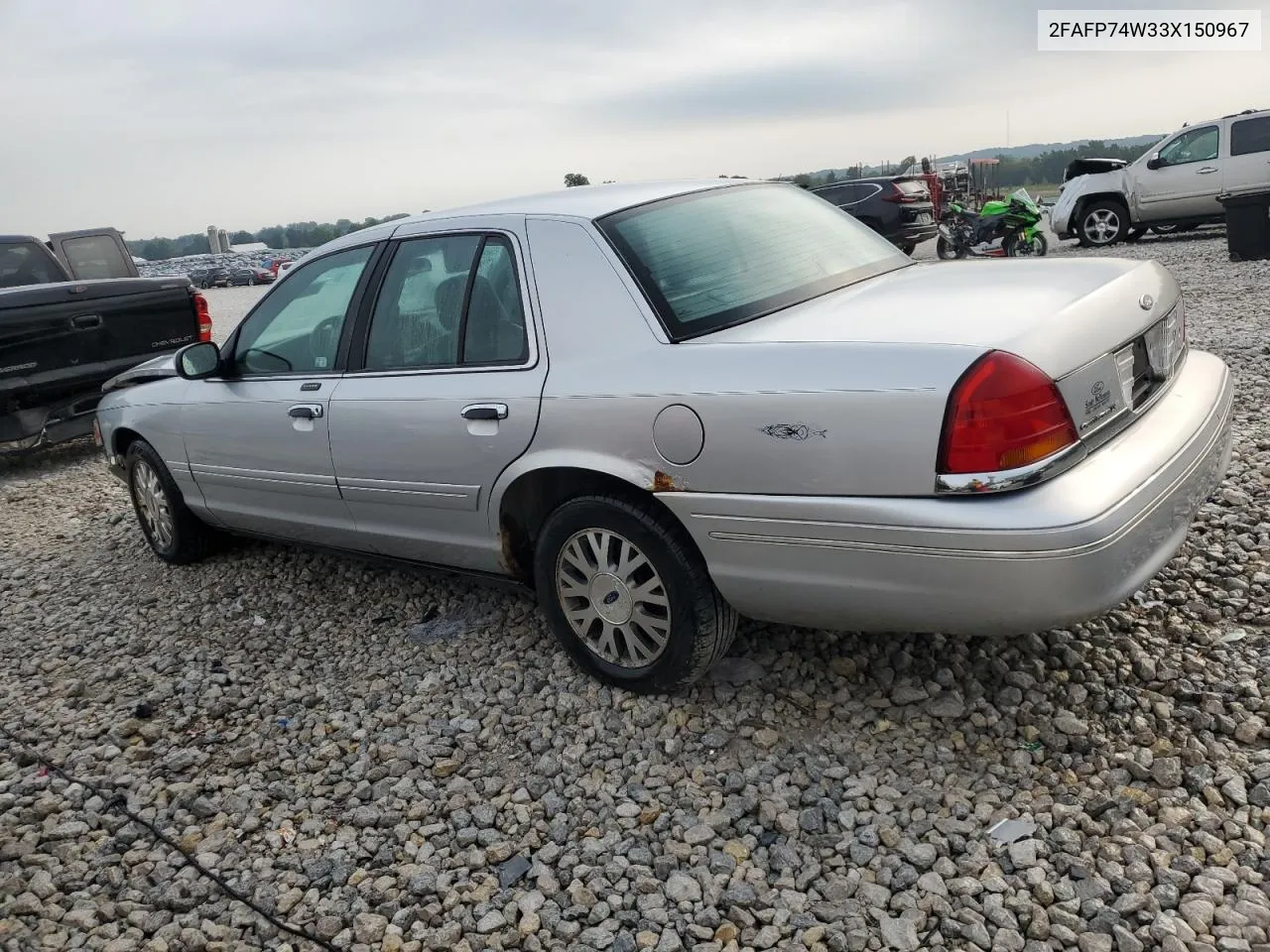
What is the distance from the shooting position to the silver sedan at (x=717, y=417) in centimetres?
245

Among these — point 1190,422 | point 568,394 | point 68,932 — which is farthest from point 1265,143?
point 68,932

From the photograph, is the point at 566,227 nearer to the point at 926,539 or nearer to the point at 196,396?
the point at 926,539

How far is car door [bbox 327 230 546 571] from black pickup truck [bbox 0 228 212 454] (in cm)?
481

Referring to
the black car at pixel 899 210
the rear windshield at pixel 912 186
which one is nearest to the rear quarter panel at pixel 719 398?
the black car at pixel 899 210

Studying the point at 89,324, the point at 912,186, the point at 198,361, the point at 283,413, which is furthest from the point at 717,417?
the point at 912,186

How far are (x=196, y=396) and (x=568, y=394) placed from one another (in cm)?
240

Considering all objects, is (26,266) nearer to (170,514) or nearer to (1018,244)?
(170,514)

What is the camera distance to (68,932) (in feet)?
8.45

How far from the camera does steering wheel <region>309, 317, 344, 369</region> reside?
3.99 m

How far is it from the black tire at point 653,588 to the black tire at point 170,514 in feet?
8.38

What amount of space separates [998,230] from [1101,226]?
78.8 inches

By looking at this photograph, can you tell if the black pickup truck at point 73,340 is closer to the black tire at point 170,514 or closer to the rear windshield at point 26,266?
the rear windshield at point 26,266

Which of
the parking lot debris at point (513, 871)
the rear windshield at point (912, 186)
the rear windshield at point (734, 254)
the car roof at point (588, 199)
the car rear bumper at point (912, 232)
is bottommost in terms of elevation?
the parking lot debris at point (513, 871)

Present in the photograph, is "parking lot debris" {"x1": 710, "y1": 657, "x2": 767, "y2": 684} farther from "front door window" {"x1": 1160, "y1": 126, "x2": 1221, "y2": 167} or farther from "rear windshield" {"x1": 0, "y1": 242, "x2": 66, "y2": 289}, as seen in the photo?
"front door window" {"x1": 1160, "y1": 126, "x2": 1221, "y2": 167}
